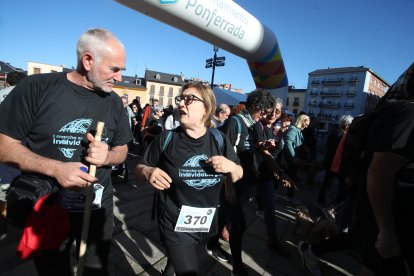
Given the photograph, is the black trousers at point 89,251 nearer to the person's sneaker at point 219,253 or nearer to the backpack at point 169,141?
the backpack at point 169,141

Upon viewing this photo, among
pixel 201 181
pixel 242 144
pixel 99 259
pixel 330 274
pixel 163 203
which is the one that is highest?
pixel 242 144

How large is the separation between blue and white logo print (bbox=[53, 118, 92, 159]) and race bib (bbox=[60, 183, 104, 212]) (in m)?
0.23

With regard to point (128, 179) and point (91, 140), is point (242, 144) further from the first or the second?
point (128, 179)

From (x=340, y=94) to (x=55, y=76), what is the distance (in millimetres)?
69348

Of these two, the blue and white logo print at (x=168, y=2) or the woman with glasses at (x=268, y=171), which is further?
the blue and white logo print at (x=168, y=2)

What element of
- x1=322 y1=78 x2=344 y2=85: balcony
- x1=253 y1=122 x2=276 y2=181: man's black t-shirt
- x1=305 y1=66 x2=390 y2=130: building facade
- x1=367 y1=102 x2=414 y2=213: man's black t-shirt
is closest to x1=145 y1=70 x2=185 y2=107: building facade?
x1=305 y1=66 x2=390 y2=130: building facade

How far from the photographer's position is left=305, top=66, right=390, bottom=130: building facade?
5834cm

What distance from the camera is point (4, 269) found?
232 cm

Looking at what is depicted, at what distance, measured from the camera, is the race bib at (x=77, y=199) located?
157 centimetres

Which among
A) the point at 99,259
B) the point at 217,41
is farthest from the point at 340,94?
the point at 99,259

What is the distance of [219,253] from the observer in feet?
9.85

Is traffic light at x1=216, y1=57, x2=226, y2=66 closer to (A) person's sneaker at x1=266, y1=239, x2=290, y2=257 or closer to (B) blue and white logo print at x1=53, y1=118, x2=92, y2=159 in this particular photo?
(A) person's sneaker at x1=266, y1=239, x2=290, y2=257

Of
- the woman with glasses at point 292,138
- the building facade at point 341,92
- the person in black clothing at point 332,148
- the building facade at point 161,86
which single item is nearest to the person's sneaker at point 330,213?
the woman with glasses at point 292,138

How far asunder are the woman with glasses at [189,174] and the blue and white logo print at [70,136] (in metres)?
0.47
